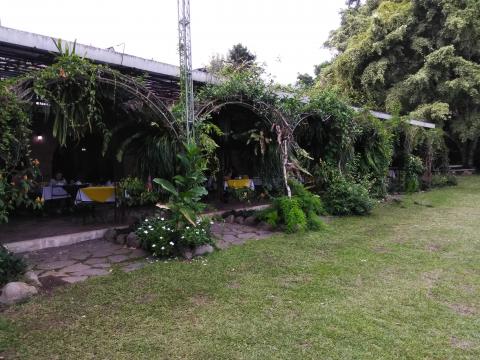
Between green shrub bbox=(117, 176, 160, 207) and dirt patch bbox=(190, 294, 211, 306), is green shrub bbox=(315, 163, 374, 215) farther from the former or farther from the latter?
dirt patch bbox=(190, 294, 211, 306)

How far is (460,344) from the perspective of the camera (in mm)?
3104

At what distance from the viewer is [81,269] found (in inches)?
195

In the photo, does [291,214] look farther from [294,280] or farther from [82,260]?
[82,260]

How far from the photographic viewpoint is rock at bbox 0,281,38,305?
150 inches

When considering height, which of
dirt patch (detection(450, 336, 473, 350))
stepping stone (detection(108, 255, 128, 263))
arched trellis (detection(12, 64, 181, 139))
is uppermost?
arched trellis (detection(12, 64, 181, 139))

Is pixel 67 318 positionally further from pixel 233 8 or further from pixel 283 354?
pixel 233 8

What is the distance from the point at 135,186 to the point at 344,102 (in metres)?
5.30

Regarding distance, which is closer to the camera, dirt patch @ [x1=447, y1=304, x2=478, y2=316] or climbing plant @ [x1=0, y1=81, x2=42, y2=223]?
dirt patch @ [x1=447, y1=304, x2=478, y2=316]

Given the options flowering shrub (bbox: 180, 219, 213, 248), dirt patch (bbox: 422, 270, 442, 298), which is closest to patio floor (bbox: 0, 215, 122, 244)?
flowering shrub (bbox: 180, 219, 213, 248)

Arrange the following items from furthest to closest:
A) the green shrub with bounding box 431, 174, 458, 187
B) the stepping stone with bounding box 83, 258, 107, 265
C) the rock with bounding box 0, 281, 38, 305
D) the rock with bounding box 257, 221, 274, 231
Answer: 1. the green shrub with bounding box 431, 174, 458, 187
2. the rock with bounding box 257, 221, 274, 231
3. the stepping stone with bounding box 83, 258, 107, 265
4. the rock with bounding box 0, 281, 38, 305

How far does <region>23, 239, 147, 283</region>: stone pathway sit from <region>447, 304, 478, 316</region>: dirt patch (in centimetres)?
357

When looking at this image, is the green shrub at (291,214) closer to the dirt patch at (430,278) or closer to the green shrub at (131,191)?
the green shrub at (131,191)

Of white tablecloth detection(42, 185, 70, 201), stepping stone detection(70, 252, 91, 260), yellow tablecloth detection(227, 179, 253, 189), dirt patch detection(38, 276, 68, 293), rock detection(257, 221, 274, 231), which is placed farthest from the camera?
yellow tablecloth detection(227, 179, 253, 189)

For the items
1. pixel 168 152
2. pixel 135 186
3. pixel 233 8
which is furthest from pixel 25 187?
pixel 233 8
